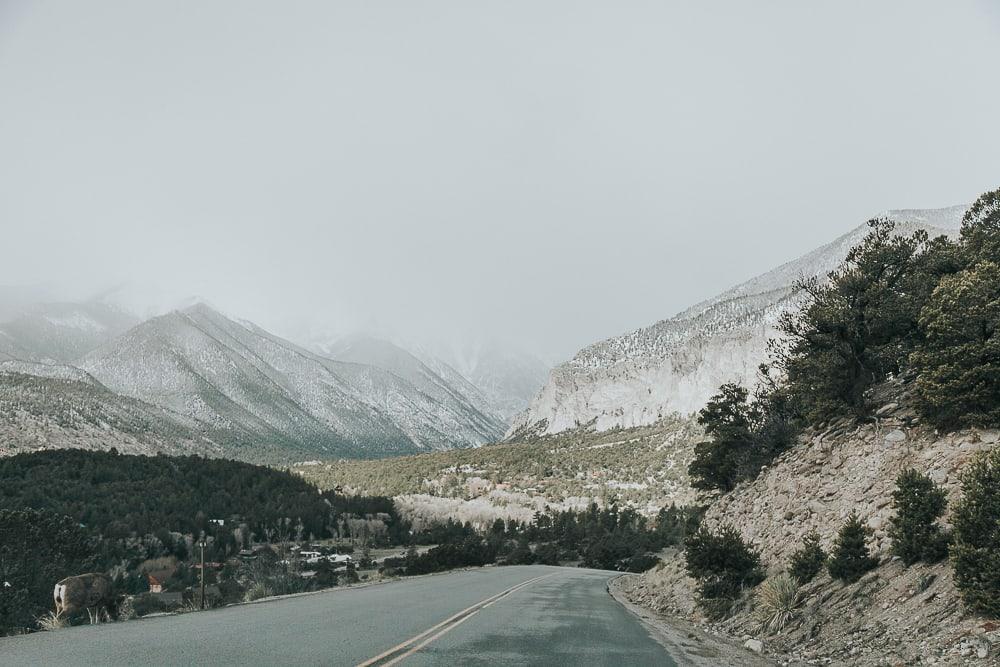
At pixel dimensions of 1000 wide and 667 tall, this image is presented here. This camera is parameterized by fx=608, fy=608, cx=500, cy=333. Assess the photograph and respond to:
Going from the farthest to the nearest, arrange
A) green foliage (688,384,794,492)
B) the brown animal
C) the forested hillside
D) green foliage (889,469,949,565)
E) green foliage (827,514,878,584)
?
green foliage (688,384,794,492) < the brown animal < green foliage (827,514,878,584) < green foliage (889,469,949,565) < the forested hillside

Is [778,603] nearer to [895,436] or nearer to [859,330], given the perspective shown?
[895,436]

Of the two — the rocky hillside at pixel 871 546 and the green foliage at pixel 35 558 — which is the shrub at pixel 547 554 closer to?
the rocky hillside at pixel 871 546

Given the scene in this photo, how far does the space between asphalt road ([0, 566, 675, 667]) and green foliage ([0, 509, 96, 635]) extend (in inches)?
475

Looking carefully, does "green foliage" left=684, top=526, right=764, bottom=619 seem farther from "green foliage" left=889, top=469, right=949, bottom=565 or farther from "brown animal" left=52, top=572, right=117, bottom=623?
"brown animal" left=52, top=572, right=117, bottom=623

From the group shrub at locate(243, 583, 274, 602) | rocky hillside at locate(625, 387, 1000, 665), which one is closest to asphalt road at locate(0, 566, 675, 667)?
rocky hillside at locate(625, 387, 1000, 665)

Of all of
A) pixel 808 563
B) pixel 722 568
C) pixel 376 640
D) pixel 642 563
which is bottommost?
pixel 642 563

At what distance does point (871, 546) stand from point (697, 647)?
14.6 feet

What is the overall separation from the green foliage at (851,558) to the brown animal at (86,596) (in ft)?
59.0

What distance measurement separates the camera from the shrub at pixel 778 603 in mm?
12758

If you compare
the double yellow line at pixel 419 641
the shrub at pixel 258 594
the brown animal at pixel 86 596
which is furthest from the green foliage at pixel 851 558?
the shrub at pixel 258 594

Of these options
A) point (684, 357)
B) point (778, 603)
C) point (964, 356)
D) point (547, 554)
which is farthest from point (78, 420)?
point (964, 356)

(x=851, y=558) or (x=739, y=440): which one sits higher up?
(x=739, y=440)

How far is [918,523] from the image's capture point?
1130 cm

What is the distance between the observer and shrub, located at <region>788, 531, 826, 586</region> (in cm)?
1357
